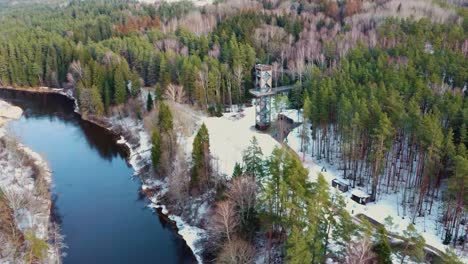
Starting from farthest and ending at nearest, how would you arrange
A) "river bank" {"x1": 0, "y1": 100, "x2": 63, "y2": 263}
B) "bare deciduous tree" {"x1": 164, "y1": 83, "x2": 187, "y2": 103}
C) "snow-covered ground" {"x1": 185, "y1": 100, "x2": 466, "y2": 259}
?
"bare deciduous tree" {"x1": 164, "y1": 83, "x2": 187, "y2": 103} → "snow-covered ground" {"x1": 185, "y1": 100, "x2": 466, "y2": 259} → "river bank" {"x1": 0, "y1": 100, "x2": 63, "y2": 263}

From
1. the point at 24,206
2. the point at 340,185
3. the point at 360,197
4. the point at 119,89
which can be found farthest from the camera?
the point at 119,89

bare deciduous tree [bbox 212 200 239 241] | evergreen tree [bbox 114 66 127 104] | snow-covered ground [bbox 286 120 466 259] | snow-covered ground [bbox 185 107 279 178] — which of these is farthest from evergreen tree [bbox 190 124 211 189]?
evergreen tree [bbox 114 66 127 104]

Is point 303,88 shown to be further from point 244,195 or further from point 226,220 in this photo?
point 226,220

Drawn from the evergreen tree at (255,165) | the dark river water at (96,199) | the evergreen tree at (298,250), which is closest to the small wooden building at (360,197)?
the evergreen tree at (255,165)

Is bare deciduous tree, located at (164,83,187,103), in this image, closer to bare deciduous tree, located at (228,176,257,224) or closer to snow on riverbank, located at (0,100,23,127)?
bare deciduous tree, located at (228,176,257,224)

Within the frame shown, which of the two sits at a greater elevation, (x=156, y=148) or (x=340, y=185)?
(x=156, y=148)

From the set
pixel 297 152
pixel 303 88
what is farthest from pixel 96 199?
pixel 303 88
